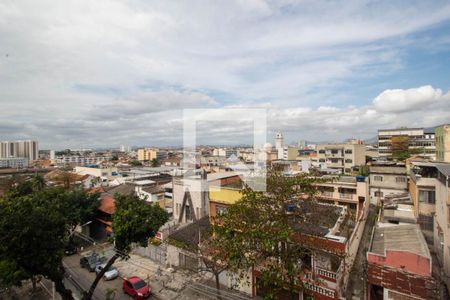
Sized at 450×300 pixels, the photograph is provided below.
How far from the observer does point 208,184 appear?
16.5 meters

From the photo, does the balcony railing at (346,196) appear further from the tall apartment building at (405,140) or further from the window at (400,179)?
the tall apartment building at (405,140)

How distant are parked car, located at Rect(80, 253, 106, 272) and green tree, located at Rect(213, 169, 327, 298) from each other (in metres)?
12.3

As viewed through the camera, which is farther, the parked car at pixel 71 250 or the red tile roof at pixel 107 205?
the red tile roof at pixel 107 205

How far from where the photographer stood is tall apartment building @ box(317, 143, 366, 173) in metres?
42.6

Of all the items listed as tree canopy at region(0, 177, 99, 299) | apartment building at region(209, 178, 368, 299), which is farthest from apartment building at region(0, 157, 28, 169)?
apartment building at region(209, 178, 368, 299)

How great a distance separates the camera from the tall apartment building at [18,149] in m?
125

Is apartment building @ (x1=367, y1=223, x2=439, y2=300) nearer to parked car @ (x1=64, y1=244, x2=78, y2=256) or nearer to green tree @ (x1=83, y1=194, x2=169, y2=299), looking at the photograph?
green tree @ (x1=83, y1=194, x2=169, y2=299)

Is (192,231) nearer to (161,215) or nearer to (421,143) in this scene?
(161,215)

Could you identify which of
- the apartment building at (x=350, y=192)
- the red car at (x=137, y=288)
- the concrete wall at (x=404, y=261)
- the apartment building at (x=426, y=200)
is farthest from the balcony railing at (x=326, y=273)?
the apartment building at (x=350, y=192)

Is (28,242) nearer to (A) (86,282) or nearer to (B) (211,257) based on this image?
(B) (211,257)

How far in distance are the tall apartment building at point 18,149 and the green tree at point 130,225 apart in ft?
485

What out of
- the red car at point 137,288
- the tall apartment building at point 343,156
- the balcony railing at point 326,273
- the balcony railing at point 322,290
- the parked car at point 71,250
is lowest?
the parked car at point 71,250

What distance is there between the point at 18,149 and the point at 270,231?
161062 mm

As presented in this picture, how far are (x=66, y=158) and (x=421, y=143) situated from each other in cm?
13697
